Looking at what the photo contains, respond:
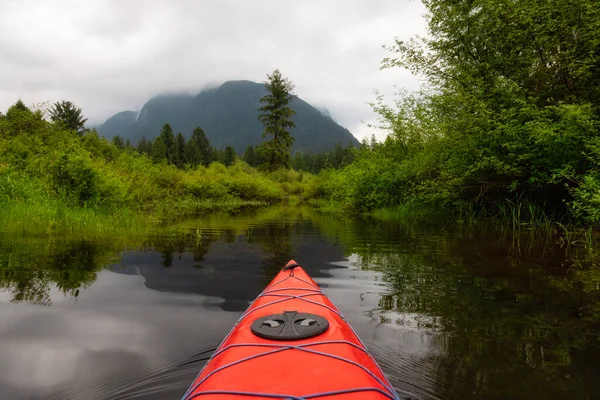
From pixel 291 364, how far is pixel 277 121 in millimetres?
38729

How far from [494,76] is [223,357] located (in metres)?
13.4

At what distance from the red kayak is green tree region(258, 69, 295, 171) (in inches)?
1452

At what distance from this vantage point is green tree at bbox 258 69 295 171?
39.2 metres

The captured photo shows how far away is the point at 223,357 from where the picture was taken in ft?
7.87

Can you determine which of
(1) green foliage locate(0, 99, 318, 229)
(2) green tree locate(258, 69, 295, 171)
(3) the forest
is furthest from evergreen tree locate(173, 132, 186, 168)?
(3) the forest

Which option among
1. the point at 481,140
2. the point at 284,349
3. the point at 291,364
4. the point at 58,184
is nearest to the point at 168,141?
the point at 58,184

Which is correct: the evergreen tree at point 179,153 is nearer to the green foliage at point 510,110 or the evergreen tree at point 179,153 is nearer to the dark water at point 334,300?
the green foliage at point 510,110

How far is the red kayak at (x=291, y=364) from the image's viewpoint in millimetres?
1913

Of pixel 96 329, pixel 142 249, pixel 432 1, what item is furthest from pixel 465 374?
pixel 432 1

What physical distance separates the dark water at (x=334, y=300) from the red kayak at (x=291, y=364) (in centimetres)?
59

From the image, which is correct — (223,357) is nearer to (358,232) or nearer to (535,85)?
(358,232)

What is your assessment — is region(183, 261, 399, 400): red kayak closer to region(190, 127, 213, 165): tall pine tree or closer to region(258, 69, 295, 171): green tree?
region(258, 69, 295, 171): green tree

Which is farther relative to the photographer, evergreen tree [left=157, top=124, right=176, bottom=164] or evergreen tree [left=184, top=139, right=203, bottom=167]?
evergreen tree [left=184, top=139, right=203, bottom=167]

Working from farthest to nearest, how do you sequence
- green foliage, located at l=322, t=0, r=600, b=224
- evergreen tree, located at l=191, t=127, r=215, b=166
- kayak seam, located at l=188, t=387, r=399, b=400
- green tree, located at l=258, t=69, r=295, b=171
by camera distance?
evergreen tree, located at l=191, t=127, r=215, b=166 < green tree, located at l=258, t=69, r=295, b=171 < green foliage, located at l=322, t=0, r=600, b=224 < kayak seam, located at l=188, t=387, r=399, b=400
